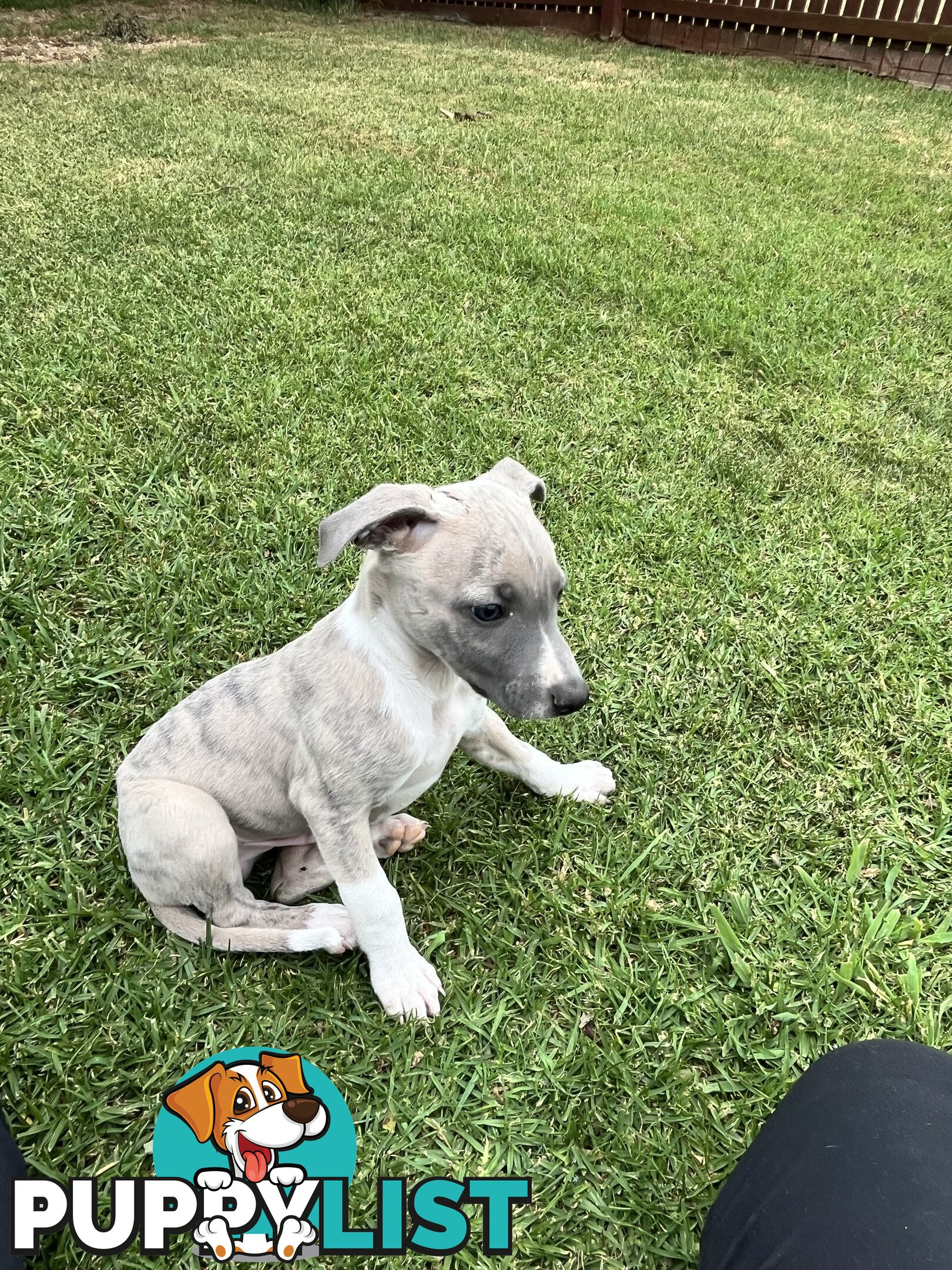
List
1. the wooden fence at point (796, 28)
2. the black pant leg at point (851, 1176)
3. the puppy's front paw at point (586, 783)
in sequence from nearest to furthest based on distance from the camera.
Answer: the black pant leg at point (851, 1176) < the puppy's front paw at point (586, 783) < the wooden fence at point (796, 28)

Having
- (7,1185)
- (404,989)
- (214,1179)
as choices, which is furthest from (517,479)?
(7,1185)

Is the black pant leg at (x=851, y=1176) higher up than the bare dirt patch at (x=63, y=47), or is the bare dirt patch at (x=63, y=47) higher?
the bare dirt patch at (x=63, y=47)

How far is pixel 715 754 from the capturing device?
2.95 m

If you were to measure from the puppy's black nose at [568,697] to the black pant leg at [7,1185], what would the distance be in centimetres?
153

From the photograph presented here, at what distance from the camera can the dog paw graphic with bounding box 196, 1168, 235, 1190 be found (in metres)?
1.91

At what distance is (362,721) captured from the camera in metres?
2.17

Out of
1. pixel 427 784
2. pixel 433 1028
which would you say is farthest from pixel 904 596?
pixel 433 1028

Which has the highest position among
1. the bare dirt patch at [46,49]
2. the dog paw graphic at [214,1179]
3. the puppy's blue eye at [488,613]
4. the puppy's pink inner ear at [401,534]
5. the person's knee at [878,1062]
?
the bare dirt patch at [46,49]

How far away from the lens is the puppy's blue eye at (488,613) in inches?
78.3

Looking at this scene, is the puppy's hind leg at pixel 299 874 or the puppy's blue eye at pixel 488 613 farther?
the puppy's hind leg at pixel 299 874

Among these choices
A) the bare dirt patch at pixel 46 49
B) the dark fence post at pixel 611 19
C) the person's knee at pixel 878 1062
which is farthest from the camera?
the dark fence post at pixel 611 19

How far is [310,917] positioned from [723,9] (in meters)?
15.9

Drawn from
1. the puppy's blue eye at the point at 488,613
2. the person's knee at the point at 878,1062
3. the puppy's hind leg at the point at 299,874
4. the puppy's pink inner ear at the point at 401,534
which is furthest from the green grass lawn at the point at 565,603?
the puppy's pink inner ear at the point at 401,534

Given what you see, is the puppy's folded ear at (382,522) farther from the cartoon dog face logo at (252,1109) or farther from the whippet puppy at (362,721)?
the cartoon dog face logo at (252,1109)
